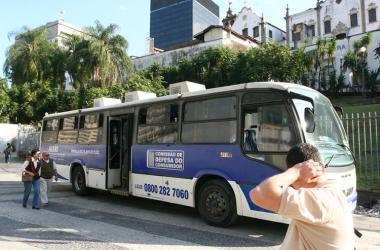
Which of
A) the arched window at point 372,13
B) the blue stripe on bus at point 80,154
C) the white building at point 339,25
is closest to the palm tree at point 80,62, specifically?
the blue stripe on bus at point 80,154

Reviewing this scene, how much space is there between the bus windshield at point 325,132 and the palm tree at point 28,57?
37.0 metres

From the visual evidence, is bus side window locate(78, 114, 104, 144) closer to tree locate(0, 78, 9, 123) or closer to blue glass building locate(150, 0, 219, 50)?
tree locate(0, 78, 9, 123)

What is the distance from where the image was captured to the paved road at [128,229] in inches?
266

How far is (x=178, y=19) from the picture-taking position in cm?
11400

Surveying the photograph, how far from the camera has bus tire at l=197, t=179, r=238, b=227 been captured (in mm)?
7848

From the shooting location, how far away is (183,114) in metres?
9.11

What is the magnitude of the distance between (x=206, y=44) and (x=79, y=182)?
1394 inches

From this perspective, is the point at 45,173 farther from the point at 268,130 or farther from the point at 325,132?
the point at 325,132

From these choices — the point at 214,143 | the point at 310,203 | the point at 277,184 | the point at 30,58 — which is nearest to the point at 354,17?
the point at 30,58

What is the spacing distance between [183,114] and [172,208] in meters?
2.82

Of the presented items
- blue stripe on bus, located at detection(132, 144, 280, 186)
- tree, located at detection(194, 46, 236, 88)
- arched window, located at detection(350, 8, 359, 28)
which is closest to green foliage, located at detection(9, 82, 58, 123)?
tree, located at detection(194, 46, 236, 88)

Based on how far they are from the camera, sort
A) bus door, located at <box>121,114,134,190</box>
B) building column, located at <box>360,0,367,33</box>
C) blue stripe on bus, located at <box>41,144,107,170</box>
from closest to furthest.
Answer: bus door, located at <box>121,114,134,190</box>, blue stripe on bus, located at <box>41,144,107,170</box>, building column, located at <box>360,0,367,33</box>

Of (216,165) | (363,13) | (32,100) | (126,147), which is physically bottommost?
(216,165)

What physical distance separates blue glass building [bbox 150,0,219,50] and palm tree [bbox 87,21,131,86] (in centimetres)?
7508
